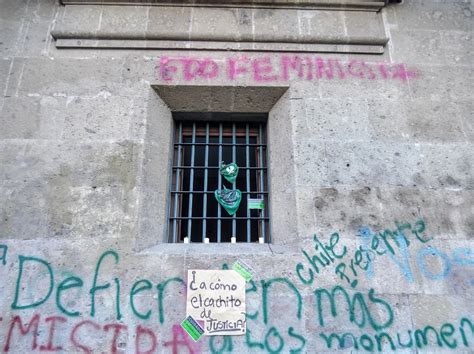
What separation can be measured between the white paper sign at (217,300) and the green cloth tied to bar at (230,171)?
1145 mm

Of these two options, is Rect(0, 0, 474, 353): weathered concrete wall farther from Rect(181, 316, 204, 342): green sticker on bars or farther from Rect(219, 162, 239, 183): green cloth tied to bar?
Rect(219, 162, 239, 183): green cloth tied to bar

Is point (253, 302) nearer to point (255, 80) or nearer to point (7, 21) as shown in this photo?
point (255, 80)

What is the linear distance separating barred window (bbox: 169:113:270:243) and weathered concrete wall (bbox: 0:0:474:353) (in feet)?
0.70

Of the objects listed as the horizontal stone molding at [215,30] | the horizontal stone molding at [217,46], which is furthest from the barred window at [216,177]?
the horizontal stone molding at [215,30]

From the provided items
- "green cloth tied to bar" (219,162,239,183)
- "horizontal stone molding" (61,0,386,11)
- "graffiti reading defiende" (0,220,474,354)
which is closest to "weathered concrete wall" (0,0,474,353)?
"graffiti reading defiende" (0,220,474,354)

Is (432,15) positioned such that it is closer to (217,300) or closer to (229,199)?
(229,199)

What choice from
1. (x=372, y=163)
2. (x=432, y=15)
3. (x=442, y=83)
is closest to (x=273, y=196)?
(x=372, y=163)

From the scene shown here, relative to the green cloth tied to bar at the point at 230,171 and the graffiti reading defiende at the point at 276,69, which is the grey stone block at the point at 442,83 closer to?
the graffiti reading defiende at the point at 276,69

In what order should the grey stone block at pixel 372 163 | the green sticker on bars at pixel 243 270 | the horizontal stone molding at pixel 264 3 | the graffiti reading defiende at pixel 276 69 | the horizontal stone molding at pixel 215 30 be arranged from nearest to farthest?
the green sticker on bars at pixel 243 270
the grey stone block at pixel 372 163
the graffiti reading defiende at pixel 276 69
the horizontal stone molding at pixel 215 30
the horizontal stone molding at pixel 264 3

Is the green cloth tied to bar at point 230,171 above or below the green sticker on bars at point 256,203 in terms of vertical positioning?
above

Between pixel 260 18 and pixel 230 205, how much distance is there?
2.40m

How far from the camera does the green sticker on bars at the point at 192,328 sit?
3286mm

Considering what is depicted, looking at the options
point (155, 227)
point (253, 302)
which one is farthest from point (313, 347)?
point (155, 227)

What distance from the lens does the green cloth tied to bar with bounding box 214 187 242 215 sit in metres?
4.09
